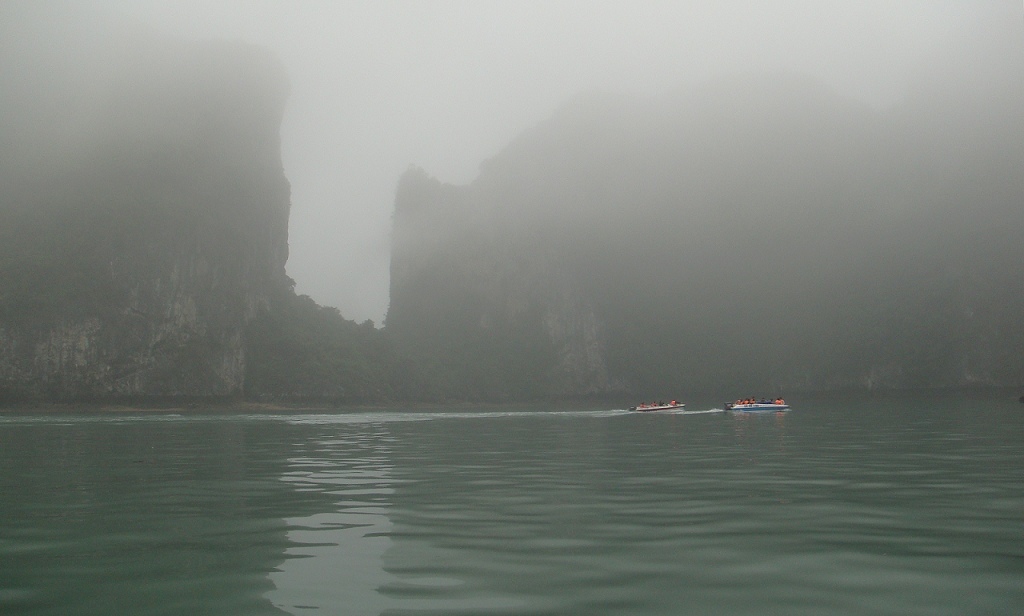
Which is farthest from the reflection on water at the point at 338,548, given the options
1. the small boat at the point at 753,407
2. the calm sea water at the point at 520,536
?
the small boat at the point at 753,407

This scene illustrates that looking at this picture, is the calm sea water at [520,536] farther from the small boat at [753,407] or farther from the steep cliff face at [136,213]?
the steep cliff face at [136,213]

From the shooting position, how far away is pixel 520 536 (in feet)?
37.5

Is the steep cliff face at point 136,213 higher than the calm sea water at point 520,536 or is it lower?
higher

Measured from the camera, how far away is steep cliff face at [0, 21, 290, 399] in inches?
4284

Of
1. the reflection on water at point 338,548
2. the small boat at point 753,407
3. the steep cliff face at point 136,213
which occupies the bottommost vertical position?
the small boat at point 753,407

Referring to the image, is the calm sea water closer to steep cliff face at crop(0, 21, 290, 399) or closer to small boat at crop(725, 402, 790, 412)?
small boat at crop(725, 402, 790, 412)

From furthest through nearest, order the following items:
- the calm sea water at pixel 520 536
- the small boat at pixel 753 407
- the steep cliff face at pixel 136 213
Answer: the steep cliff face at pixel 136 213, the small boat at pixel 753 407, the calm sea water at pixel 520 536

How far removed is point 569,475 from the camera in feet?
64.7

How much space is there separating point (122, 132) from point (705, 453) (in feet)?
461

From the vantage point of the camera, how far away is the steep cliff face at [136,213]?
10881cm

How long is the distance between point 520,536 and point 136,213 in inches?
5050

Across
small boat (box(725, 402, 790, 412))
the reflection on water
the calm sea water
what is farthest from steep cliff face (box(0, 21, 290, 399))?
the reflection on water

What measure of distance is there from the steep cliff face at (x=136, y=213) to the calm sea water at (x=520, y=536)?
95555mm

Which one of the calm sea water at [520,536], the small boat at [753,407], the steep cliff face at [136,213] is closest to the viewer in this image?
the calm sea water at [520,536]
